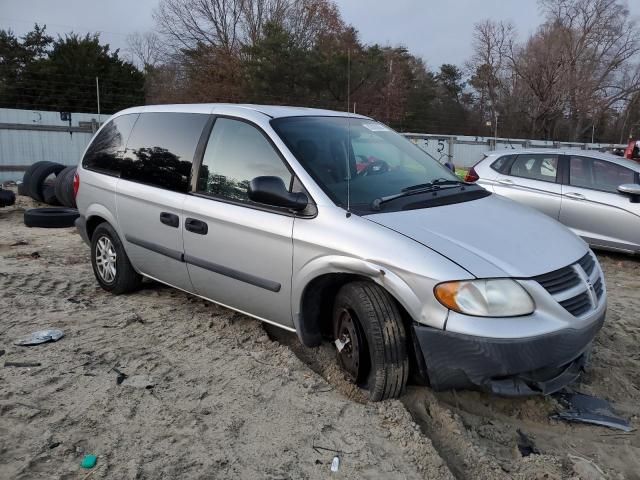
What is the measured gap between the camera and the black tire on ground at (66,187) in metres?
9.48

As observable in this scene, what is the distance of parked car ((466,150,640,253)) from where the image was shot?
6793 mm

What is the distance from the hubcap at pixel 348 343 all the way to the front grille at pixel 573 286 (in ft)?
3.33

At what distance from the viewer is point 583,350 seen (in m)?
3.03

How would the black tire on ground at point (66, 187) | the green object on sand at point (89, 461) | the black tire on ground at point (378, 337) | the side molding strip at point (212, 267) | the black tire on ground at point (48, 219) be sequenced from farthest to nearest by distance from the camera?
the black tire on ground at point (66, 187) → the black tire on ground at point (48, 219) → the side molding strip at point (212, 267) → the black tire on ground at point (378, 337) → the green object on sand at point (89, 461)

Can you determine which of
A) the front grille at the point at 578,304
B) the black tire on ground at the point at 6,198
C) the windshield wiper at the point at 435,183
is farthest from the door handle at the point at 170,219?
the black tire on ground at the point at 6,198

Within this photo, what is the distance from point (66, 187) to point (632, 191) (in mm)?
8748

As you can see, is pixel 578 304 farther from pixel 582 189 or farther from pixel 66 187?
pixel 66 187

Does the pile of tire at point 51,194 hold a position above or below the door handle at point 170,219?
below

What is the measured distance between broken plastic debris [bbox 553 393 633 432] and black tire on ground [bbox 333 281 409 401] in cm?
97

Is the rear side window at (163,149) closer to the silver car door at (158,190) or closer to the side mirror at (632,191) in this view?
the silver car door at (158,190)

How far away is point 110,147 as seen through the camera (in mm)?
4996

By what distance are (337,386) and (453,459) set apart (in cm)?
88

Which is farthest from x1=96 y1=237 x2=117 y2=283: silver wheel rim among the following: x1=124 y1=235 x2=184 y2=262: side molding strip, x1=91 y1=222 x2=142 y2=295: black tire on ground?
x1=124 y1=235 x2=184 y2=262: side molding strip

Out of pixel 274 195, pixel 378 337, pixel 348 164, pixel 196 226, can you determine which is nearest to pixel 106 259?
pixel 196 226
